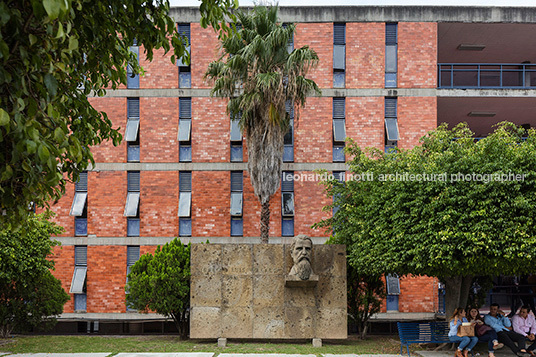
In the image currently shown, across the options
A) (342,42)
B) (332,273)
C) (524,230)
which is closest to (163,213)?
(332,273)

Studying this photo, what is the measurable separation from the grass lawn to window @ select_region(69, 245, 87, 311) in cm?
338

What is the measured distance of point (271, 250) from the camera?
46.5 feet

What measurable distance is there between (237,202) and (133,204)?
4.52 m

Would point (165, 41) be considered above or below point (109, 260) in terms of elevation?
above

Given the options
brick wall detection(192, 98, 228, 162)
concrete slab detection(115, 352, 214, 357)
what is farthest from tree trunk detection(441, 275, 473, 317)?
brick wall detection(192, 98, 228, 162)

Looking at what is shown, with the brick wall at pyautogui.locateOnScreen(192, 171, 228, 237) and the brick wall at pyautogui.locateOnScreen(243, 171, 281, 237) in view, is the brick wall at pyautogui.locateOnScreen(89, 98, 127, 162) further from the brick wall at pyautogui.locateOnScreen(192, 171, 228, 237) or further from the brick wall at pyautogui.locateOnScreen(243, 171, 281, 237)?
the brick wall at pyautogui.locateOnScreen(243, 171, 281, 237)

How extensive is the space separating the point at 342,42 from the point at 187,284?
12714 mm

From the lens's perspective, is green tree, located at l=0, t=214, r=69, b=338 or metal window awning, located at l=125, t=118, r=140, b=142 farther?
metal window awning, located at l=125, t=118, r=140, b=142

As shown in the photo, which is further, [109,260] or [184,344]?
[109,260]

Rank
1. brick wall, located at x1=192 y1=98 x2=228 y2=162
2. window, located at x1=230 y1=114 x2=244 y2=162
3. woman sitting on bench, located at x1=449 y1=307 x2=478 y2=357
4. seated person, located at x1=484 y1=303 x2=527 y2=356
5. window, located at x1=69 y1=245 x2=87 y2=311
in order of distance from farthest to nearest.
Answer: brick wall, located at x1=192 y1=98 x2=228 y2=162 < window, located at x1=230 y1=114 x2=244 y2=162 < window, located at x1=69 y1=245 x2=87 y2=311 < seated person, located at x1=484 y1=303 x2=527 y2=356 < woman sitting on bench, located at x1=449 y1=307 x2=478 y2=357

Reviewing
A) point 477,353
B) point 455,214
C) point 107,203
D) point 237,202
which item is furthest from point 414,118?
point 107,203

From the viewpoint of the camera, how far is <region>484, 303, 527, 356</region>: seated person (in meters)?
12.0

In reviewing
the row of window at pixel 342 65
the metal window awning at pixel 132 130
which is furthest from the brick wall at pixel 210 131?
the metal window awning at pixel 132 130

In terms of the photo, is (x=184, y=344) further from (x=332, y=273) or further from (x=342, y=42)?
(x=342, y=42)
